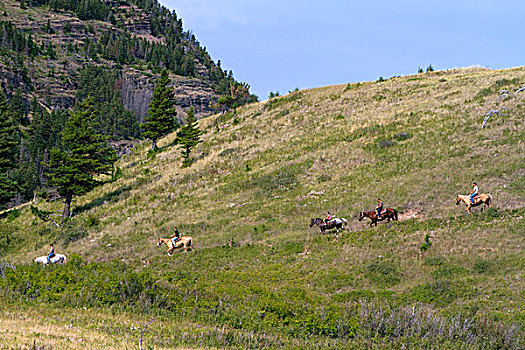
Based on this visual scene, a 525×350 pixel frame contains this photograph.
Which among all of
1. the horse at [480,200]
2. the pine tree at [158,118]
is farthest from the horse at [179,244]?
the pine tree at [158,118]

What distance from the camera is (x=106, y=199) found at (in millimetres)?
52188

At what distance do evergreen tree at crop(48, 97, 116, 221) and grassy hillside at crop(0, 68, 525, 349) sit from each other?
10.0 ft

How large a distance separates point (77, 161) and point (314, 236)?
29833 millimetres

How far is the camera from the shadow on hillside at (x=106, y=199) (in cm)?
5106

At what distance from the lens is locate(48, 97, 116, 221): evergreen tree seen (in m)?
48.5

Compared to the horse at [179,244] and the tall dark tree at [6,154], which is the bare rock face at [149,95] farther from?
the horse at [179,244]

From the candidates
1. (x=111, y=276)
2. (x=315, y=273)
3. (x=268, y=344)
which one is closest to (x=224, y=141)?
(x=315, y=273)

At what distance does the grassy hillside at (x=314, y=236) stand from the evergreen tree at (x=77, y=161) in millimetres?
3055

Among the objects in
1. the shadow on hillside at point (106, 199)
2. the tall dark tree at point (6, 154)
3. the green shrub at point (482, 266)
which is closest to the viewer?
the green shrub at point (482, 266)

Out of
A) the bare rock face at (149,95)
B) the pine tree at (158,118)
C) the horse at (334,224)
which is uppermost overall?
the bare rock face at (149,95)

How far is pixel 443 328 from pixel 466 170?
24.0m

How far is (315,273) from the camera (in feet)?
87.2

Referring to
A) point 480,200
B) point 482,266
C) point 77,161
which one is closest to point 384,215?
point 480,200

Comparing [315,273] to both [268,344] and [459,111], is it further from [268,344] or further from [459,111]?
[459,111]
